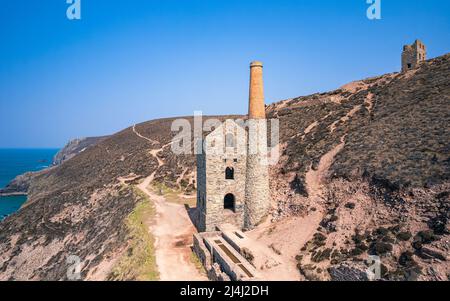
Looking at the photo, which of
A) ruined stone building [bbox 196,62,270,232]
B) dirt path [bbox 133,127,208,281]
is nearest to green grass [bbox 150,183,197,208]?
dirt path [bbox 133,127,208,281]

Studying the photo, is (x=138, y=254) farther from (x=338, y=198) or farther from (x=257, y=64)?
(x=257, y=64)

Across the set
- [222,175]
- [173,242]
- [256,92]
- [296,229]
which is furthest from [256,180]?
[173,242]

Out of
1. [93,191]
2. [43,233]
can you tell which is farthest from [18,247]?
[93,191]

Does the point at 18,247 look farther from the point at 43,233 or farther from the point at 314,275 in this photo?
the point at 314,275

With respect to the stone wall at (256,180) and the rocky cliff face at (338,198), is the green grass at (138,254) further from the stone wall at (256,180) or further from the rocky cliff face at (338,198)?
the stone wall at (256,180)

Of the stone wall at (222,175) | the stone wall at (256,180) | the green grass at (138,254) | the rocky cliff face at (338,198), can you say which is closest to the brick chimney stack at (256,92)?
the stone wall at (256,180)

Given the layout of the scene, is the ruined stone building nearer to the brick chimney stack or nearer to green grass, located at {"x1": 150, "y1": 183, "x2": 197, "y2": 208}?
the brick chimney stack
